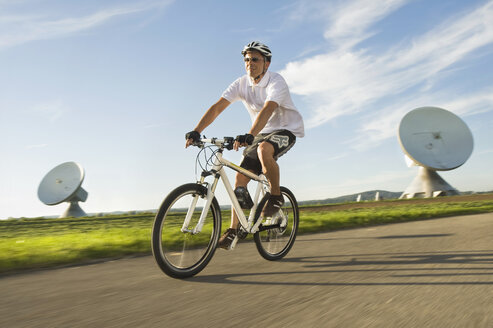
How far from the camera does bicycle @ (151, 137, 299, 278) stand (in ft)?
11.1

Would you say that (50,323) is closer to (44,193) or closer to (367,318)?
(367,318)

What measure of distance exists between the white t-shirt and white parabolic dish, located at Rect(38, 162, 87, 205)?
137 ft

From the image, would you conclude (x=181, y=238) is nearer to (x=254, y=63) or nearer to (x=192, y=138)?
(x=192, y=138)

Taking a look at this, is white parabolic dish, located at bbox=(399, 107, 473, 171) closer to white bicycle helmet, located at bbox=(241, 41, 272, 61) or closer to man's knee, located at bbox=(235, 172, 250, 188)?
white bicycle helmet, located at bbox=(241, 41, 272, 61)

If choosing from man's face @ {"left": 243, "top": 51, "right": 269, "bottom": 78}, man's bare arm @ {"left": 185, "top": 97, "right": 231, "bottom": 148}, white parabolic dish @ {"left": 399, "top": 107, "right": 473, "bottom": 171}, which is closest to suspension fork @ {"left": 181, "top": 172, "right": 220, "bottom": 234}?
man's bare arm @ {"left": 185, "top": 97, "right": 231, "bottom": 148}

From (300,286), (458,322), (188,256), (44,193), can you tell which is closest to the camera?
(458,322)

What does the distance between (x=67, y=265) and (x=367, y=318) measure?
10.6 feet

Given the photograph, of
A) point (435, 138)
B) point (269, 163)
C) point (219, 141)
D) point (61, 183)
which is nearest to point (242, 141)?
point (219, 141)

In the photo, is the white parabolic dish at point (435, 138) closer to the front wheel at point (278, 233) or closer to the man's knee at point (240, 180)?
the front wheel at point (278, 233)

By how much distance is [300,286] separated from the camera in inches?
118

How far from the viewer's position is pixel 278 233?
4777mm

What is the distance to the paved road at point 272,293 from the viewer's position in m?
2.19

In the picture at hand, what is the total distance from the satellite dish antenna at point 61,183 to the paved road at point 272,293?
4189cm

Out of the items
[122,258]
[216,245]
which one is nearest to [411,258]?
[216,245]
